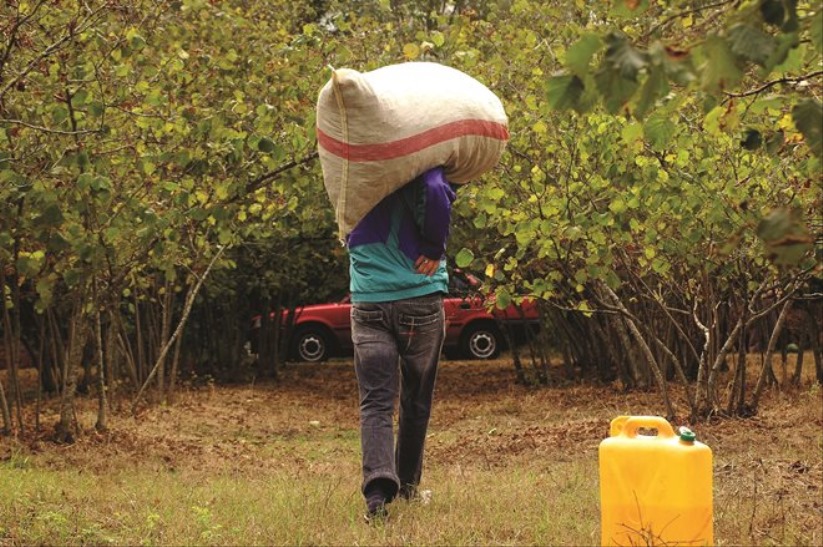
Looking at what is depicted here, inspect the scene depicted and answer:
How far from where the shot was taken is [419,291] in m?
4.88

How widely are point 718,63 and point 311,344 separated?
17.8 m

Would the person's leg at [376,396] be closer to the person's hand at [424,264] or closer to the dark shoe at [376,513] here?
the dark shoe at [376,513]

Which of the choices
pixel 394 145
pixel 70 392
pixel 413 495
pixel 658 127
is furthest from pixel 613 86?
pixel 70 392

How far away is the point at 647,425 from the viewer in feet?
12.9

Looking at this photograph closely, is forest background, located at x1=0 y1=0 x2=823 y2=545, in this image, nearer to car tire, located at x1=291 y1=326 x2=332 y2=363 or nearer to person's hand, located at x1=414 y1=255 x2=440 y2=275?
person's hand, located at x1=414 y1=255 x2=440 y2=275

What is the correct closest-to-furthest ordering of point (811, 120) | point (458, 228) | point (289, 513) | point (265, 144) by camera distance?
1. point (811, 120)
2. point (289, 513)
3. point (265, 144)
4. point (458, 228)

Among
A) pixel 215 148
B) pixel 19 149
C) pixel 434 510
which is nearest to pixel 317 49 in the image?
pixel 215 148

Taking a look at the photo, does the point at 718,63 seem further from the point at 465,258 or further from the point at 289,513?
the point at 465,258

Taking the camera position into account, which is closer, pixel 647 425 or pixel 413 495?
pixel 647 425

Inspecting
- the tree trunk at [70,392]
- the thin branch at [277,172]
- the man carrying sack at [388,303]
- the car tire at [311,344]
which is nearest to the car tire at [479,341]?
the car tire at [311,344]

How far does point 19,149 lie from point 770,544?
4814mm

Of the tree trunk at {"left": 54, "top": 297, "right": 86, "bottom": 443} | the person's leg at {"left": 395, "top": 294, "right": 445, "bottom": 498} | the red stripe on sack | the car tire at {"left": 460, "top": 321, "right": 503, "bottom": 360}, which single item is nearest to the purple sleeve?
the red stripe on sack

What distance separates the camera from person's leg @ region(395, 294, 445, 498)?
4.89 m

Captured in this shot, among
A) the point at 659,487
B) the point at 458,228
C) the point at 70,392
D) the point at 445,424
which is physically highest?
the point at 458,228
